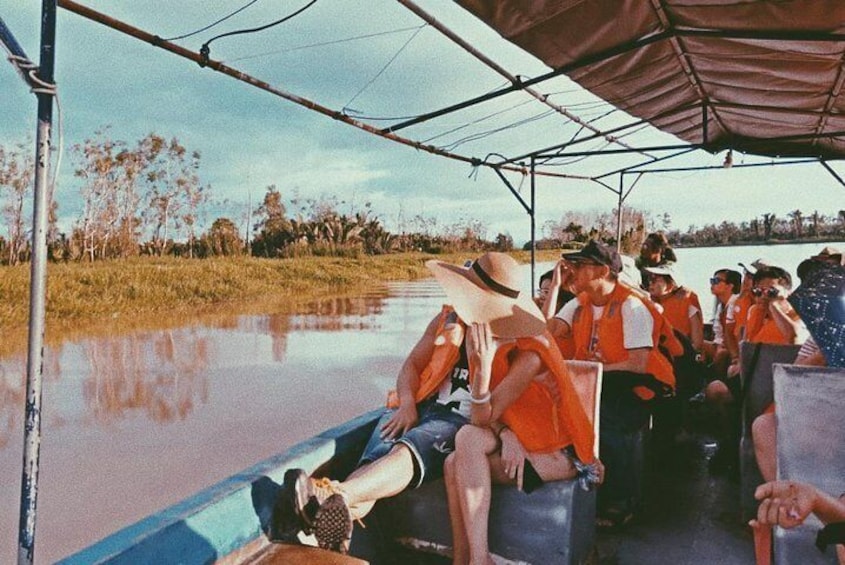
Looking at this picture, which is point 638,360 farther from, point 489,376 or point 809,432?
point 489,376

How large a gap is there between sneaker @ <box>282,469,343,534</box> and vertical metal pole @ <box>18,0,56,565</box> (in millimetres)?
604

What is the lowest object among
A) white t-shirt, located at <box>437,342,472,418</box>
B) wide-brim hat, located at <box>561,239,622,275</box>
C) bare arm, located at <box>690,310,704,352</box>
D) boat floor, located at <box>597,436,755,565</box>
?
boat floor, located at <box>597,436,755,565</box>

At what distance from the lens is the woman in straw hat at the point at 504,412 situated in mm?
2020

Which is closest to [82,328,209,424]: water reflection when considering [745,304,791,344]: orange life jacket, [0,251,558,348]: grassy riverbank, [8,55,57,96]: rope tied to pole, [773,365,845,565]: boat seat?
[0,251,558,348]: grassy riverbank

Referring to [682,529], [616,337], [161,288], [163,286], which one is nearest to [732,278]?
[616,337]

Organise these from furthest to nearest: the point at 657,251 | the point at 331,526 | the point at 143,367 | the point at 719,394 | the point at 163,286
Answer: the point at 163,286 → the point at 143,367 → the point at 657,251 → the point at 719,394 → the point at 331,526

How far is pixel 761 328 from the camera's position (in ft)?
11.9

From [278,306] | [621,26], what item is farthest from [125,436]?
[278,306]

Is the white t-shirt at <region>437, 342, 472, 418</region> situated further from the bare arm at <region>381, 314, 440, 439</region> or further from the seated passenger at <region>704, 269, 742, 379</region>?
the seated passenger at <region>704, 269, 742, 379</region>

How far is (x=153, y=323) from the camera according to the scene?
1359cm

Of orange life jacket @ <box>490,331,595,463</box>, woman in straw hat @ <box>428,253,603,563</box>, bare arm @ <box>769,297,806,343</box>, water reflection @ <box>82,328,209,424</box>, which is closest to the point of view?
woman in straw hat @ <box>428,253,603,563</box>

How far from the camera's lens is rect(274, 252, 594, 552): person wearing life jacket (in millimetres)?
1759

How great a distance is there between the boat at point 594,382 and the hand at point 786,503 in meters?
0.76

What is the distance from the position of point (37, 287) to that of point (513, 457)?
1425mm
